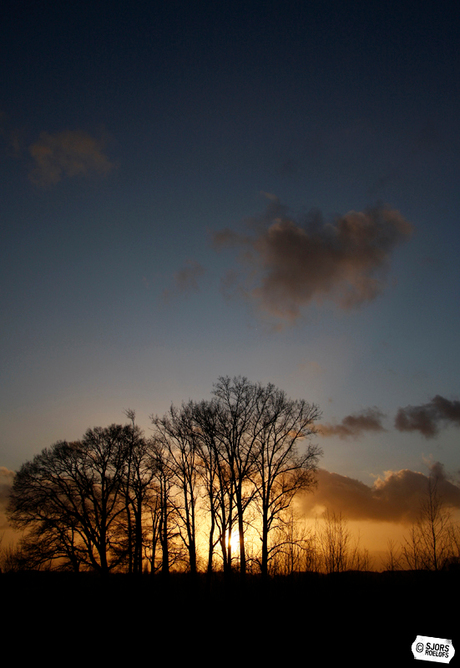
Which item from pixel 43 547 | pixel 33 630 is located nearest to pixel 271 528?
pixel 33 630

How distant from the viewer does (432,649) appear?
16250 millimetres

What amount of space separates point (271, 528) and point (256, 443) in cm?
597

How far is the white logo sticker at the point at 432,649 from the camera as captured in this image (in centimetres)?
1552

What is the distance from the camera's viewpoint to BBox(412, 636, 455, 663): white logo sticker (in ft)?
50.9

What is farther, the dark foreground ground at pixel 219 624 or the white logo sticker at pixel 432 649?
the dark foreground ground at pixel 219 624

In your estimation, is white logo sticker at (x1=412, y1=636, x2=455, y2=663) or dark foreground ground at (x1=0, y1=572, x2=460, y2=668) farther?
dark foreground ground at (x1=0, y1=572, x2=460, y2=668)

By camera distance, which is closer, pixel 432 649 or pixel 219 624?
pixel 432 649

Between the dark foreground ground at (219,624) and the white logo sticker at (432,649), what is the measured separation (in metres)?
0.32

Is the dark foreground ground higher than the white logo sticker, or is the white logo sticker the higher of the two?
the white logo sticker

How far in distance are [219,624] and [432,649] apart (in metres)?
11.9

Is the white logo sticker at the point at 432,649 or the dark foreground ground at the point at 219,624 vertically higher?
the white logo sticker at the point at 432,649

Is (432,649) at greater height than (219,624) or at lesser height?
greater

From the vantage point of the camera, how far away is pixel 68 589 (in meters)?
31.5

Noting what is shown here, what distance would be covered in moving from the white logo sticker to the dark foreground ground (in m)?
0.32
